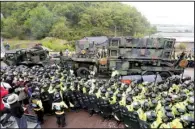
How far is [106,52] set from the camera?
13727 mm

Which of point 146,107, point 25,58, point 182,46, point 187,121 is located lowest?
point 187,121

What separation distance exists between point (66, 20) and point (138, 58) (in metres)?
28.1

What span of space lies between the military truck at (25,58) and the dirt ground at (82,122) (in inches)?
309

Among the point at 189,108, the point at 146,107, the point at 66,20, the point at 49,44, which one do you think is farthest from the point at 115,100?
the point at 66,20

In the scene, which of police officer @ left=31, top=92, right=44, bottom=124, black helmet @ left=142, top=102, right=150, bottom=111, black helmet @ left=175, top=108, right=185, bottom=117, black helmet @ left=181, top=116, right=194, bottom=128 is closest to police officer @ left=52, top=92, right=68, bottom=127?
police officer @ left=31, top=92, right=44, bottom=124

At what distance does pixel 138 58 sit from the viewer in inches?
519

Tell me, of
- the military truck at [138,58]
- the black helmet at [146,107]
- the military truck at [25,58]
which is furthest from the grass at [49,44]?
the black helmet at [146,107]

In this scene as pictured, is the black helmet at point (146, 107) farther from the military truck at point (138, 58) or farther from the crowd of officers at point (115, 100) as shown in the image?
the military truck at point (138, 58)

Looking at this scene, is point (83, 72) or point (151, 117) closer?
point (151, 117)

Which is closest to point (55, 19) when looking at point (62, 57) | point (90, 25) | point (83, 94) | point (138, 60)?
point (90, 25)

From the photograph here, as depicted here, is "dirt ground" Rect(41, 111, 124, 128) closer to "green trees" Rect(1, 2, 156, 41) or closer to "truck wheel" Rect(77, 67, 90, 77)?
"truck wheel" Rect(77, 67, 90, 77)

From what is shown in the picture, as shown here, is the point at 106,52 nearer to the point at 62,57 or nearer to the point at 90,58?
the point at 90,58

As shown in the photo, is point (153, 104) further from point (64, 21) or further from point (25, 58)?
point (64, 21)

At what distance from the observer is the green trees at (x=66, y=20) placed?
3422 cm
